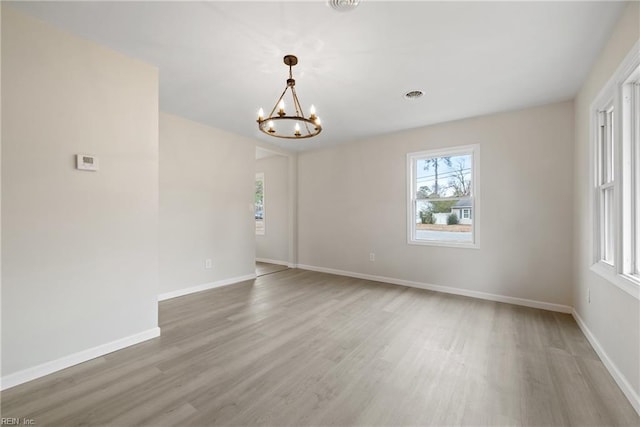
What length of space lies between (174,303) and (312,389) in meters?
2.56

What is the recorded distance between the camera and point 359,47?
7.48ft

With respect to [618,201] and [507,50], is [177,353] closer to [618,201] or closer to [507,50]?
[618,201]

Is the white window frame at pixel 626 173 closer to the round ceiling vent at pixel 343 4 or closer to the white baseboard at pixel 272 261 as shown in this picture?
the round ceiling vent at pixel 343 4

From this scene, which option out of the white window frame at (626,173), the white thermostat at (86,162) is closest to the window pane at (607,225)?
the white window frame at (626,173)

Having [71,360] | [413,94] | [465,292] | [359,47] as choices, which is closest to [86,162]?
[71,360]

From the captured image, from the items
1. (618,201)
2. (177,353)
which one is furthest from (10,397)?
(618,201)

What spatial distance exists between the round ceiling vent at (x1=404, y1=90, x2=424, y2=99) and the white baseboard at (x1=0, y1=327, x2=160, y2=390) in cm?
362

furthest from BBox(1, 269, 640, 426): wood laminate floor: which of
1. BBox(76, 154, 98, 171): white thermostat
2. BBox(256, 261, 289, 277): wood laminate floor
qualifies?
BBox(256, 261, 289, 277): wood laminate floor

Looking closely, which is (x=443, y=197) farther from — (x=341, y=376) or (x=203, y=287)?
(x=203, y=287)

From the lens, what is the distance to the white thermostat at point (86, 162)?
2.17 m

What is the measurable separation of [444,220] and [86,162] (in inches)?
171

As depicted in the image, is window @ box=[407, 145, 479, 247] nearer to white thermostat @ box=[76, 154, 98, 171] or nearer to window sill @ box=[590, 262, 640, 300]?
window sill @ box=[590, 262, 640, 300]

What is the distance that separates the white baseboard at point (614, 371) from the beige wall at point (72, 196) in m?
3.64

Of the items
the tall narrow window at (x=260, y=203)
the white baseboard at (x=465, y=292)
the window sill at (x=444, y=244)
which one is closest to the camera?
the white baseboard at (x=465, y=292)
